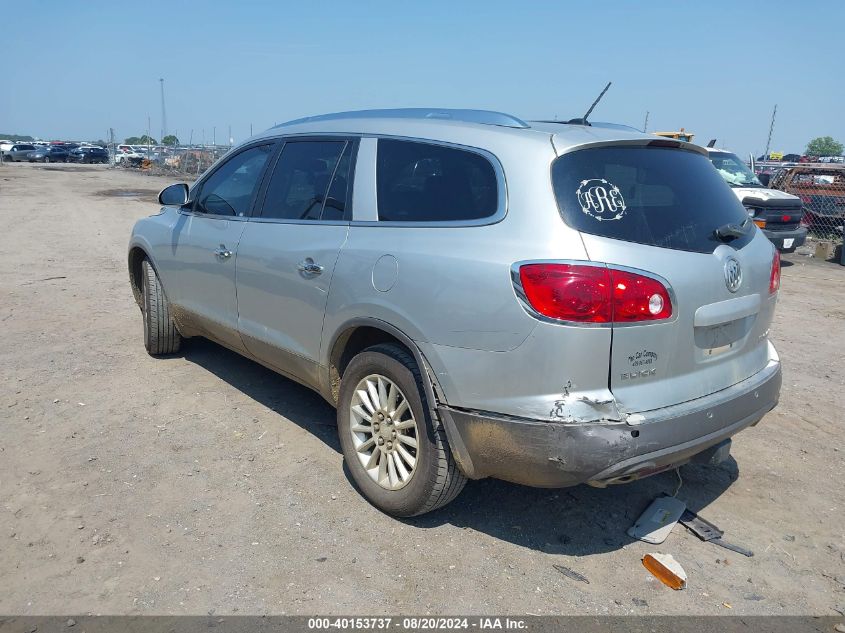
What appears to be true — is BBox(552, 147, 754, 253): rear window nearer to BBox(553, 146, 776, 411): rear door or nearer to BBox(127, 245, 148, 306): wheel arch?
BBox(553, 146, 776, 411): rear door

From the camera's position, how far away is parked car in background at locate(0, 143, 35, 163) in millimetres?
50625

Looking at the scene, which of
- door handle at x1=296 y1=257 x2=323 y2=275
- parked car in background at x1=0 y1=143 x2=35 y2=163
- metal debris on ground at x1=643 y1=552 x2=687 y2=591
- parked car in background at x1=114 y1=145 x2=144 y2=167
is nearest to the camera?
metal debris on ground at x1=643 y1=552 x2=687 y2=591

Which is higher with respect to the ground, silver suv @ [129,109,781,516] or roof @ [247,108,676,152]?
roof @ [247,108,676,152]

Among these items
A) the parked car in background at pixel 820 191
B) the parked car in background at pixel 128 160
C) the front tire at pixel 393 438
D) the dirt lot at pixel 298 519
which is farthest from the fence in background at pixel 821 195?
the parked car in background at pixel 128 160

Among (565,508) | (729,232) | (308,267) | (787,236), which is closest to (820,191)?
(787,236)

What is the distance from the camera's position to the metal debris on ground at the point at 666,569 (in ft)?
10.0

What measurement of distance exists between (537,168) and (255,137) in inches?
97.0

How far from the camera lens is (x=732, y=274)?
10.4ft

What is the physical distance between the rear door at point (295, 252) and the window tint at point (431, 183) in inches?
11.0

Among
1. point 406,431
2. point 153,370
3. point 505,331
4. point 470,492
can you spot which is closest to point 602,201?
point 505,331

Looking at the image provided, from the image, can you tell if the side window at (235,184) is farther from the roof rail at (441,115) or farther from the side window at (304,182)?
the roof rail at (441,115)

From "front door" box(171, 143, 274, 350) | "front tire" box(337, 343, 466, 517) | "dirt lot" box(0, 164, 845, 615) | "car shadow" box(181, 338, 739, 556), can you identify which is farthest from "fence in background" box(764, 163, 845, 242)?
"front tire" box(337, 343, 466, 517)

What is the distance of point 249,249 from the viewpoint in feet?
14.2

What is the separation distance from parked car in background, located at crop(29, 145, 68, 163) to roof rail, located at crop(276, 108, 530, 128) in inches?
2205
